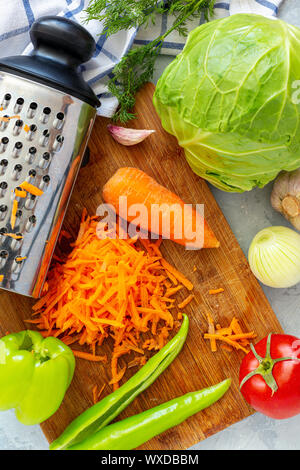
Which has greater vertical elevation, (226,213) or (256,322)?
(226,213)

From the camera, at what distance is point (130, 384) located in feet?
6.56

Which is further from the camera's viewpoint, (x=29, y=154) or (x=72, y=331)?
(x=72, y=331)

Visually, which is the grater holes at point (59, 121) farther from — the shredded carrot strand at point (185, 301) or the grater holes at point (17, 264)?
the shredded carrot strand at point (185, 301)

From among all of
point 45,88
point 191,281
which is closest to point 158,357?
point 191,281

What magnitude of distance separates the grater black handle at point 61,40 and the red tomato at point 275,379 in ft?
4.78

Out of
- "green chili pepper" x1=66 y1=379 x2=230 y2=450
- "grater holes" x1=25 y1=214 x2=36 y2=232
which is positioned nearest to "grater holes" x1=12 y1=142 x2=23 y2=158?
"grater holes" x1=25 y1=214 x2=36 y2=232

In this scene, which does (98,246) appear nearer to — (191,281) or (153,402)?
(191,281)

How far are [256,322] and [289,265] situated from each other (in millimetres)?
320

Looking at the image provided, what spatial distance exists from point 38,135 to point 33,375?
0.99 m

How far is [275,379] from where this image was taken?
1839mm

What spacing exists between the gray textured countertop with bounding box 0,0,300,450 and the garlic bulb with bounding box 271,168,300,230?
9 cm

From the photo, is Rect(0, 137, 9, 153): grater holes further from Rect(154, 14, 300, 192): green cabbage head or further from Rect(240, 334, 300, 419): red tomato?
Rect(240, 334, 300, 419): red tomato

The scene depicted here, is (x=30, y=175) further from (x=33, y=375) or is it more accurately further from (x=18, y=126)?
(x=33, y=375)

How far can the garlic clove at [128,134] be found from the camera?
2.01m
